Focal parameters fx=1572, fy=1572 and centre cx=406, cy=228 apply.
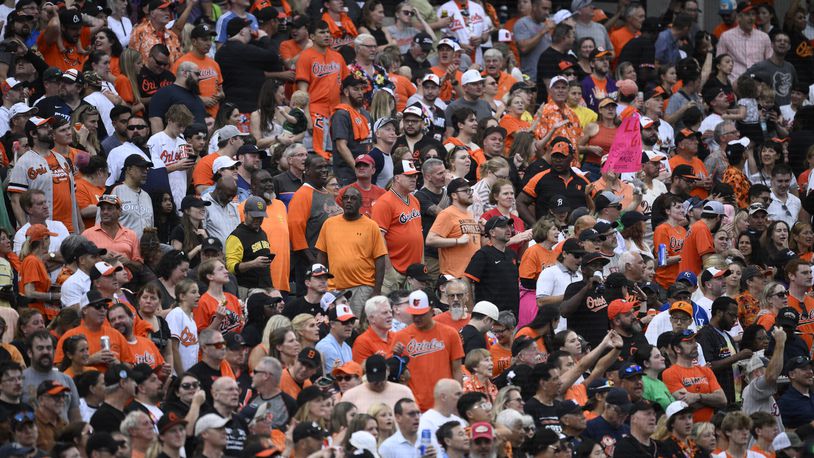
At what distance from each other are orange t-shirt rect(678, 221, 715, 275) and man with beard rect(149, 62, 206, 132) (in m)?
4.10

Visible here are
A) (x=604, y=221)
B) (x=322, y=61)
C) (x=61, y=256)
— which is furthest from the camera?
(x=322, y=61)

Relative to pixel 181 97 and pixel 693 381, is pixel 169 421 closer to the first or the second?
pixel 693 381

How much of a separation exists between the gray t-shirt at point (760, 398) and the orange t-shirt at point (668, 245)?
71.3 inches

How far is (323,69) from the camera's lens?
13.9 meters

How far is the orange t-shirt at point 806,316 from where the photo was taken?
12398 millimetres

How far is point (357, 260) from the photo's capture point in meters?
11.3

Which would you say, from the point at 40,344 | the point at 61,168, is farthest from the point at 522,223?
the point at 40,344

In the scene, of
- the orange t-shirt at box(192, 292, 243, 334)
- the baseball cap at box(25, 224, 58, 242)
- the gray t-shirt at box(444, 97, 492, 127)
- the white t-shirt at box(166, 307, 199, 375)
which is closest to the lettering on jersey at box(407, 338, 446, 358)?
the orange t-shirt at box(192, 292, 243, 334)

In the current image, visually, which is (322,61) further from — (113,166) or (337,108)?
(113,166)

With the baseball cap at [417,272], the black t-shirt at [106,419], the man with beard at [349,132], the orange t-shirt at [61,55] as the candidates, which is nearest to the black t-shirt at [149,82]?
the orange t-shirt at [61,55]

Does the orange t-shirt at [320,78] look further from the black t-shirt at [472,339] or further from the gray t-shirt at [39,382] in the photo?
the gray t-shirt at [39,382]

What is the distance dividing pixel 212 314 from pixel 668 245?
4.51m

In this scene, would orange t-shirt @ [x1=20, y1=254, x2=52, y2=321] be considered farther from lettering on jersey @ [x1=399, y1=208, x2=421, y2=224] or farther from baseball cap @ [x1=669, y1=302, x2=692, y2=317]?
baseball cap @ [x1=669, y1=302, x2=692, y2=317]

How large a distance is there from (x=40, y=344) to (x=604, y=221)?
4.80m
